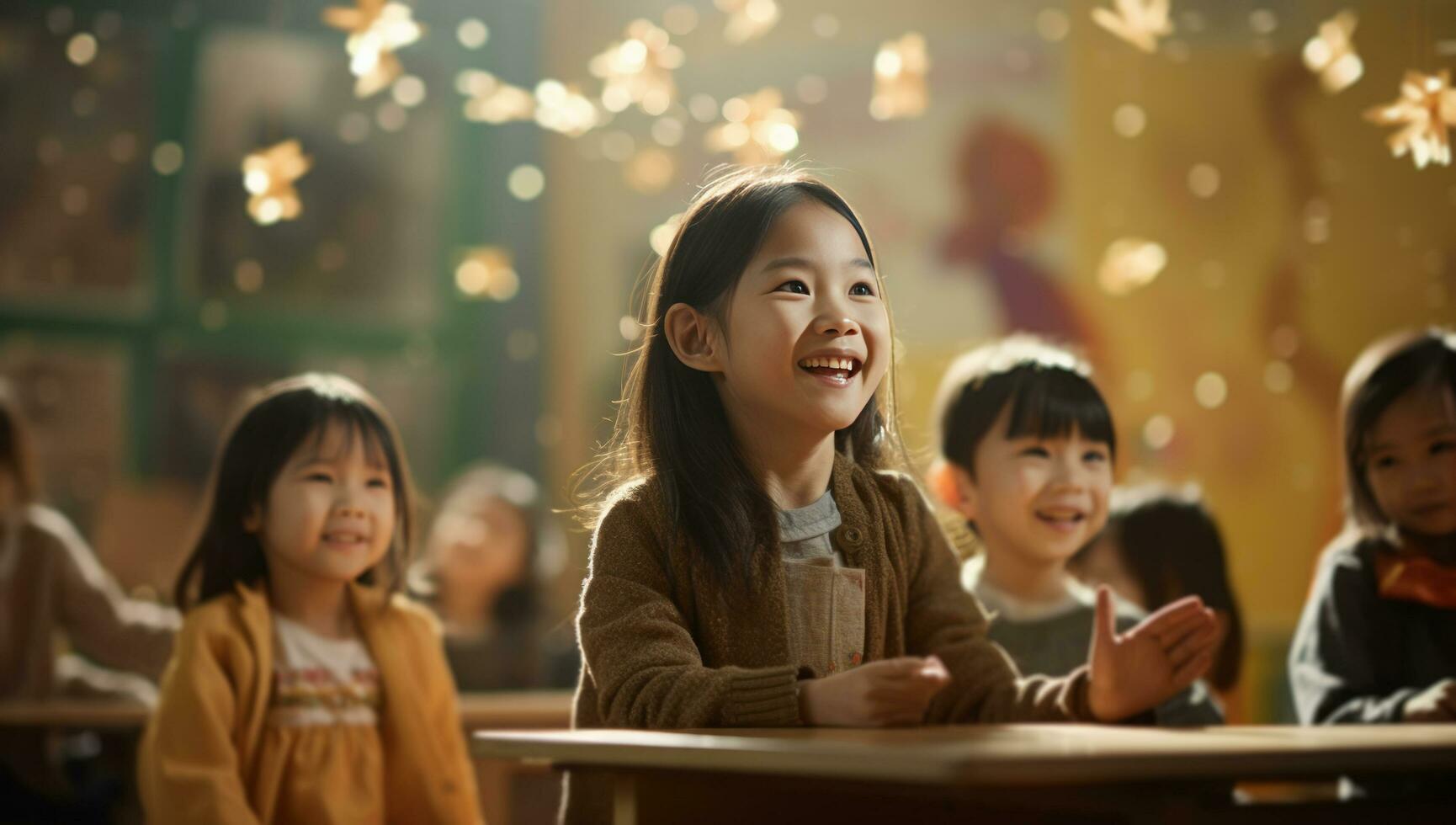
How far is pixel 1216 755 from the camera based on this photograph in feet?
2.62

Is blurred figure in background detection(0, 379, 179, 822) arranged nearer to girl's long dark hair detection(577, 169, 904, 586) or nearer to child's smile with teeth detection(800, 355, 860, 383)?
girl's long dark hair detection(577, 169, 904, 586)

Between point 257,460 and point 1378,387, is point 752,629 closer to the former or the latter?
point 257,460

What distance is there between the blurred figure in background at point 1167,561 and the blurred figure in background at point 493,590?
4.25ft

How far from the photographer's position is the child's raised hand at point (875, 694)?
100 centimetres

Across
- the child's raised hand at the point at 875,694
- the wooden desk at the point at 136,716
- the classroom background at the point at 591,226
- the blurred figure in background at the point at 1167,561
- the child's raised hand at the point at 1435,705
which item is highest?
the classroom background at the point at 591,226

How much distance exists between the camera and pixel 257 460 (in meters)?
1.68

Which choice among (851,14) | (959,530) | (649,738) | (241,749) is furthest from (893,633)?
(851,14)

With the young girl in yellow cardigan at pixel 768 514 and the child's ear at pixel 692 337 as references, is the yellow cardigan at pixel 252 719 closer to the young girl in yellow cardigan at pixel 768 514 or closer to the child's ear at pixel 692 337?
the young girl in yellow cardigan at pixel 768 514

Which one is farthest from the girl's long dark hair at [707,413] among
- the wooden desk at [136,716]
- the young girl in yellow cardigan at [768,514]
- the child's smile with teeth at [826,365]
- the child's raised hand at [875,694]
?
the wooden desk at [136,716]

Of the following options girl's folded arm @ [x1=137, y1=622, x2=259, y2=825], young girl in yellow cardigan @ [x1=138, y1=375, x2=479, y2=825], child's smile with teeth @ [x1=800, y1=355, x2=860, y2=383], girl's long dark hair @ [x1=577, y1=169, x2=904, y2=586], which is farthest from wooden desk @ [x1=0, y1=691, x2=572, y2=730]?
child's smile with teeth @ [x1=800, y1=355, x2=860, y2=383]

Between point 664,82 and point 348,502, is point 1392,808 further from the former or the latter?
point 664,82

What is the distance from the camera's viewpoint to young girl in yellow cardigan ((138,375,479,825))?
5.11 ft

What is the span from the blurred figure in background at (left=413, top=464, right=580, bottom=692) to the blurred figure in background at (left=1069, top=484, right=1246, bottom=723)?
4.25 feet

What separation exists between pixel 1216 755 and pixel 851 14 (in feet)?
12.1
